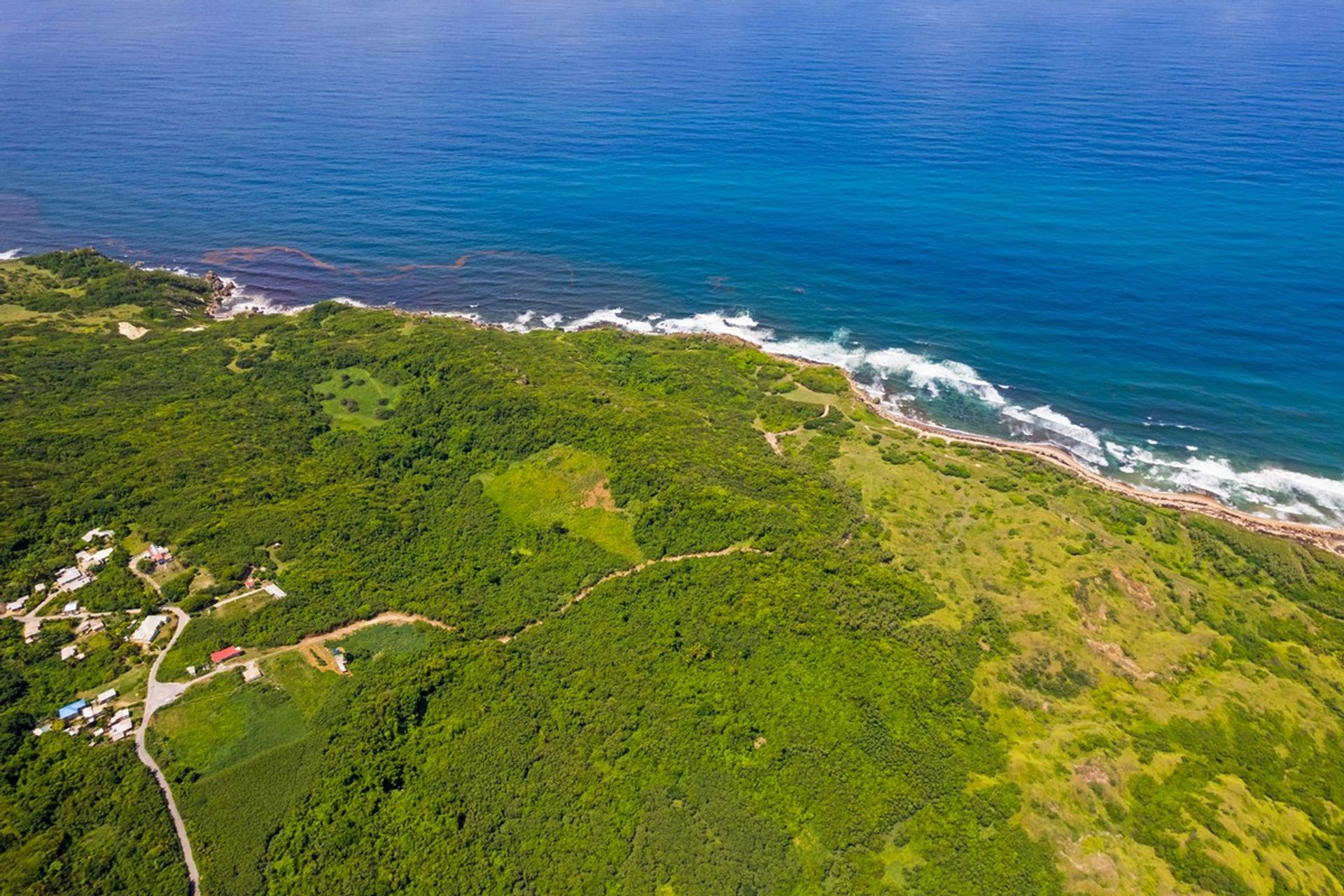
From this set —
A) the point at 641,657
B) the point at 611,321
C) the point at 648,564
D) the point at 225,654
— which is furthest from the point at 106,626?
the point at 611,321

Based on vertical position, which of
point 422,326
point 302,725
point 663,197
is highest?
point 663,197

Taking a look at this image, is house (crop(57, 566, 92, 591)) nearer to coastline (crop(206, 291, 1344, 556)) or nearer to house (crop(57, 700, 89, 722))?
house (crop(57, 700, 89, 722))

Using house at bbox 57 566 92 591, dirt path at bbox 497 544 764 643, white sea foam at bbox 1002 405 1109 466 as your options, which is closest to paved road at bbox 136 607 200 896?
house at bbox 57 566 92 591

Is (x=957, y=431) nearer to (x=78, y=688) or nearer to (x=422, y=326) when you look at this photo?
(x=422, y=326)

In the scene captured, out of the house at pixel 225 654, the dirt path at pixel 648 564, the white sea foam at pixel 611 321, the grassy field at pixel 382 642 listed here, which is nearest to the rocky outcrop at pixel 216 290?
the white sea foam at pixel 611 321

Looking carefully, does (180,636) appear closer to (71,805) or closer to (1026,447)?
(71,805)

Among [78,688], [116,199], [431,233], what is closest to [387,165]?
[431,233]
